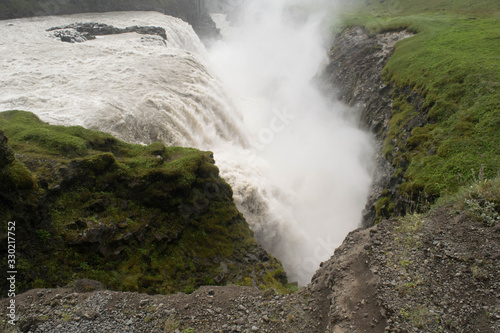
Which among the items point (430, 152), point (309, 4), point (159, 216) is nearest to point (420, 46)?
point (430, 152)

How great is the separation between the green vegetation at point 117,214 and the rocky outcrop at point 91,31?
27.3 m

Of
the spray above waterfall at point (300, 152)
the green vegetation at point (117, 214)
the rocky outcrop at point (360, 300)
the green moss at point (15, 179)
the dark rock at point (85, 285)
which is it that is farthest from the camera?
the spray above waterfall at point (300, 152)

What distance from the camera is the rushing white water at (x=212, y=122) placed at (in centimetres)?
2134

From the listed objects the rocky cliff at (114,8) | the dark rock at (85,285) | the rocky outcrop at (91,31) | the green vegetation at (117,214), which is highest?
the rocky cliff at (114,8)

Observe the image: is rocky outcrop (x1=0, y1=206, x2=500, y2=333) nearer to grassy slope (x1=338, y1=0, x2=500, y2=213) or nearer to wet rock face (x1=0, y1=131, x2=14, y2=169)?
grassy slope (x1=338, y1=0, x2=500, y2=213)

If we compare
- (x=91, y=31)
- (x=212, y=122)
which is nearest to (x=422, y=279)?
(x=212, y=122)

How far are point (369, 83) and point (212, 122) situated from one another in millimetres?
17997

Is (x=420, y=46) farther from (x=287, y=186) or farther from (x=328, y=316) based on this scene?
(x=328, y=316)

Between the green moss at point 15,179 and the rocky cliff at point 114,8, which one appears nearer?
the green moss at point 15,179

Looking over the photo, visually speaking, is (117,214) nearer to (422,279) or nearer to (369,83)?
(422,279)

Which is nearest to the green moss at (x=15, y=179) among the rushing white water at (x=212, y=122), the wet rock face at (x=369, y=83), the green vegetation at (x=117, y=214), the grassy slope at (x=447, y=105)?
the green vegetation at (x=117, y=214)

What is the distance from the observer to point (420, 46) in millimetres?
28484

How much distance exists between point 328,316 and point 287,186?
1863cm

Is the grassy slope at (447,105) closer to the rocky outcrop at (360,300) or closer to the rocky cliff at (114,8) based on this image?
the rocky outcrop at (360,300)
